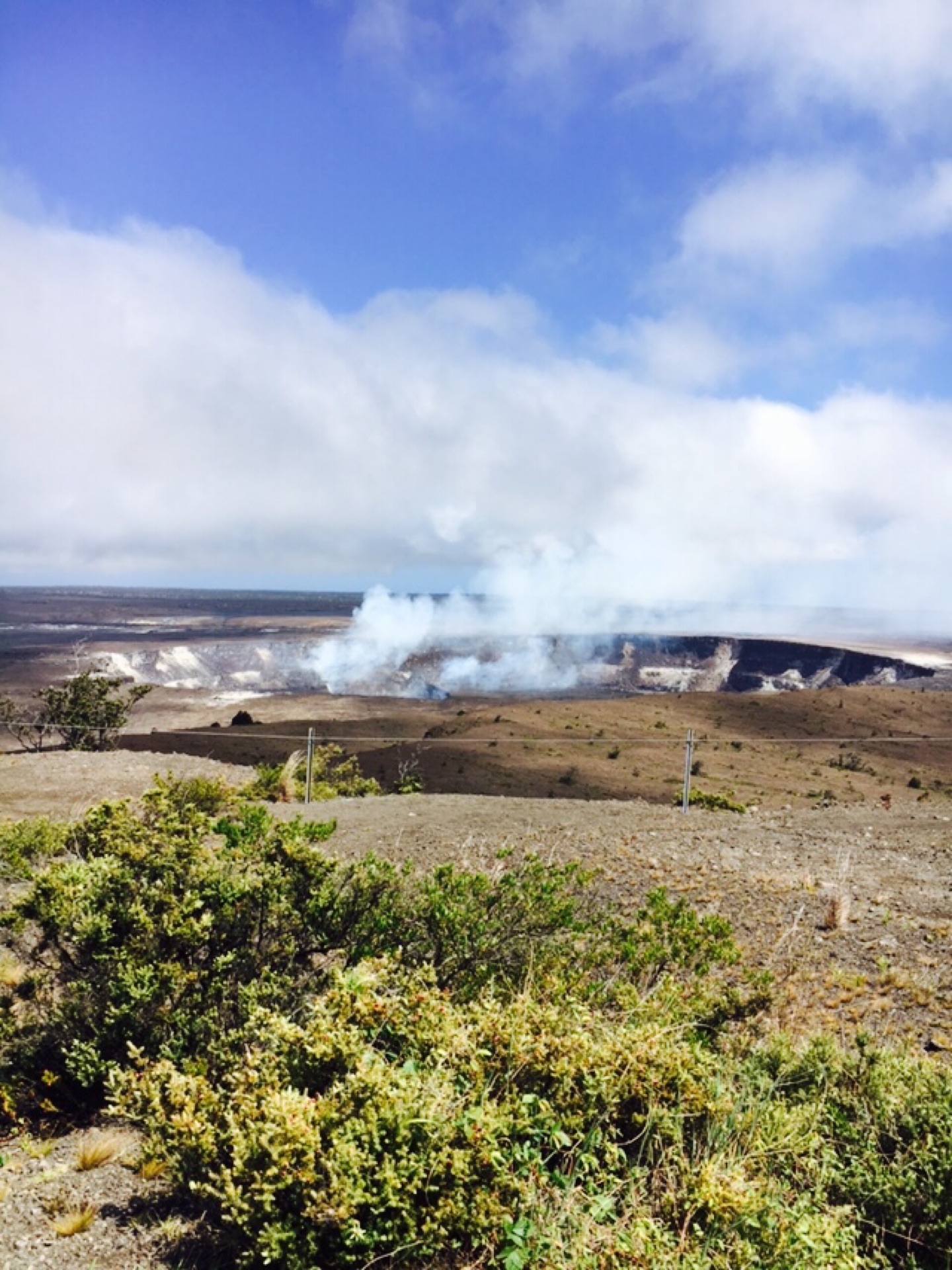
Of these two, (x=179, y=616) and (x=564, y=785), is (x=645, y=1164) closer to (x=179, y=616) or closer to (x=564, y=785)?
(x=564, y=785)

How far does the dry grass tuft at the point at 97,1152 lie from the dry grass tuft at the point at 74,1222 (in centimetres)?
39

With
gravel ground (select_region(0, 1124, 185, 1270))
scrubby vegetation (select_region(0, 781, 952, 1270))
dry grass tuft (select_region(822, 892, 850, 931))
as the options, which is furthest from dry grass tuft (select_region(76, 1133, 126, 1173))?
dry grass tuft (select_region(822, 892, 850, 931))

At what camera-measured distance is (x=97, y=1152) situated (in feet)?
12.3

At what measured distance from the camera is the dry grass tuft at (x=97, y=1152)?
3709 millimetres

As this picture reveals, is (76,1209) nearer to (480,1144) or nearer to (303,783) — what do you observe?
(480,1144)

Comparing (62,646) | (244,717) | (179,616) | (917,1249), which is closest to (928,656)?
(244,717)

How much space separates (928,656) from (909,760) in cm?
4547

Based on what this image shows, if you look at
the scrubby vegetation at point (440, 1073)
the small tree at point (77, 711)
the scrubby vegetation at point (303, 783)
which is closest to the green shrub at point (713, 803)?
the scrubby vegetation at point (303, 783)

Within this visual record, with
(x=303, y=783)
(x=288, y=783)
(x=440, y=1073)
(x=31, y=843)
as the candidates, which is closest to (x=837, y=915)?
(x=440, y=1073)

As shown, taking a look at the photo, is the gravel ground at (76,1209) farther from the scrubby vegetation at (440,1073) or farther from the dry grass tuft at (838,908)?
the dry grass tuft at (838,908)

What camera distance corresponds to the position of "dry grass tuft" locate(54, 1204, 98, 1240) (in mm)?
3174

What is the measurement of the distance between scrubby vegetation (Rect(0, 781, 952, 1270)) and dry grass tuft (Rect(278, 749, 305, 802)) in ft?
28.7

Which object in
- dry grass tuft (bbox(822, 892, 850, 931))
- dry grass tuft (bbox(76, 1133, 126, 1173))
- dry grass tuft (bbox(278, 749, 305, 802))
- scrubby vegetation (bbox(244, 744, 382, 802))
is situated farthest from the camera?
scrubby vegetation (bbox(244, 744, 382, 802))

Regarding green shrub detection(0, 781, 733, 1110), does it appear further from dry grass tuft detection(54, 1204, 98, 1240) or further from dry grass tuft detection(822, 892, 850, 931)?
dry grass tuft detection(822, 892, 850, 931)
